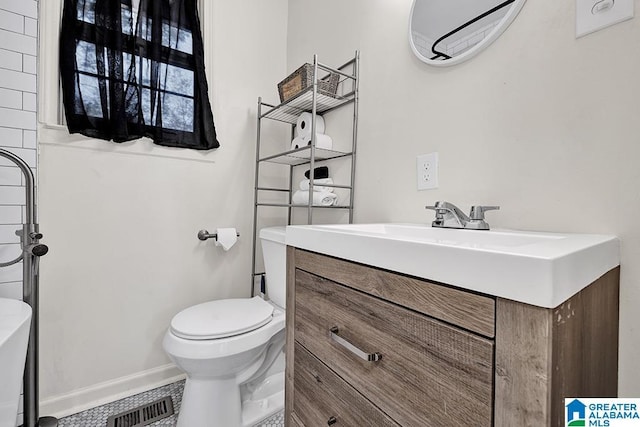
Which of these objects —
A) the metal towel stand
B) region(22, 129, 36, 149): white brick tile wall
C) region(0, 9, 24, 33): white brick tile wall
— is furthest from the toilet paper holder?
region(0, 9, 24, 33): white brick tile wall

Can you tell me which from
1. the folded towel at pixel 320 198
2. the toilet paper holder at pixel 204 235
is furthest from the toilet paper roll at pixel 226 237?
the folded towel at pixel 320 198

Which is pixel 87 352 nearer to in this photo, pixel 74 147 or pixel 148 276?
pixel 148 276

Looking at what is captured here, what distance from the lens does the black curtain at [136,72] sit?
1.29 m

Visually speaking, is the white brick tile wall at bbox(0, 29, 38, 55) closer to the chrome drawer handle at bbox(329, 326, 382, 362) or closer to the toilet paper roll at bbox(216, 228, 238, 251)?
the toilet paper roll at bbox(216, 228, 238, 251)

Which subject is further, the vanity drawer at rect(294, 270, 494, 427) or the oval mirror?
the oval mirror

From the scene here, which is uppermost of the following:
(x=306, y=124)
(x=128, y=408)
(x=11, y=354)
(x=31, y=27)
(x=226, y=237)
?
(x=31, y=27)

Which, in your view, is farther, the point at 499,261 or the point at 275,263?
the point at 275,263

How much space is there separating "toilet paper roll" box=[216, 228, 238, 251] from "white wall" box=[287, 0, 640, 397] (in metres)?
0.80

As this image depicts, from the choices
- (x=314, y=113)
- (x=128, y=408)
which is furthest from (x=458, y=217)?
(x=128, y=408)

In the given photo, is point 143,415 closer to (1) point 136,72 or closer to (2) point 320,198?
(2) point 320,198

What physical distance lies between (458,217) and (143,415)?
5.01 feet

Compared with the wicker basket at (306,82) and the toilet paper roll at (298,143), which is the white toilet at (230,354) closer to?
the toilet paper roll at (298,143)

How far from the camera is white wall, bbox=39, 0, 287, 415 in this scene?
1282mm

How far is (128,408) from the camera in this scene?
1.33 metres
